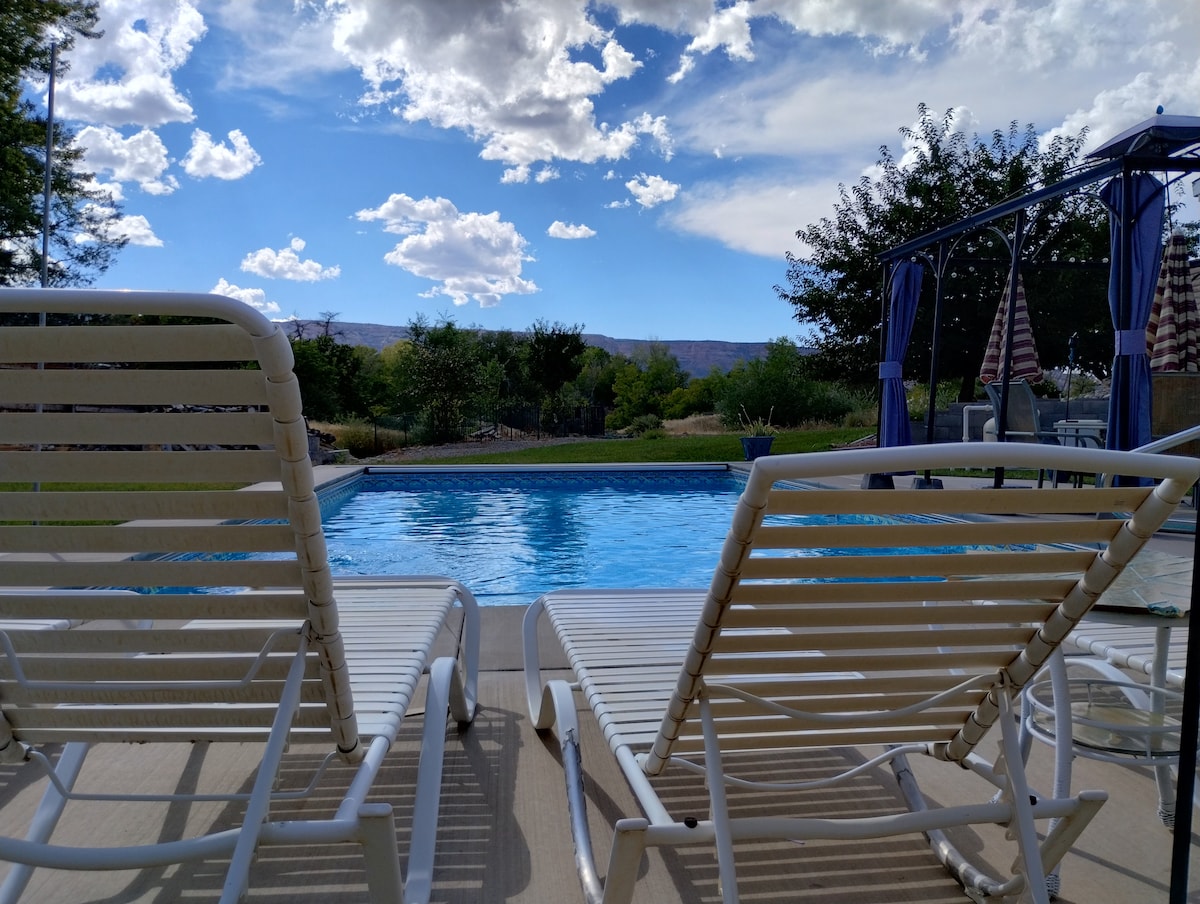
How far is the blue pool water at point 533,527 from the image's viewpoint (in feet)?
22.3

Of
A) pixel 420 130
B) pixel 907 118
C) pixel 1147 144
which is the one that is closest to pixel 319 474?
pixel 1147 144

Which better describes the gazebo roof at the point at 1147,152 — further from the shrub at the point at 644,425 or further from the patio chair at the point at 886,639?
the shrub at the point at 644,425

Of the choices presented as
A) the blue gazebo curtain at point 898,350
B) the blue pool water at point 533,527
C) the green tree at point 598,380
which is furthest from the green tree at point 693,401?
the blue gazebo curtain at point 898,350

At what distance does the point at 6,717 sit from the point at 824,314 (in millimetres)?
17451

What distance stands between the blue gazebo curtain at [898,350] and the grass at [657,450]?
5361 millimetres

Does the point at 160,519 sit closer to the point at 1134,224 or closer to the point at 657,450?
the point at 1134,224

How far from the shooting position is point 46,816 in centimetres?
145

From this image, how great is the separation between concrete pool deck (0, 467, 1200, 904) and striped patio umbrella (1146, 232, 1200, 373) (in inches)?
276

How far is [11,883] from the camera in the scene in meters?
1.38

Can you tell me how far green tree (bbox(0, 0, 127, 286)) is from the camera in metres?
12.0

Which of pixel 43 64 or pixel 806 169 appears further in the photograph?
pixel 806 169

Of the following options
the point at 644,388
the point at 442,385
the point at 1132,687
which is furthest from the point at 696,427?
the point at 1132,687

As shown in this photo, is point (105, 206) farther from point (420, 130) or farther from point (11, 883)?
point (11, 883)

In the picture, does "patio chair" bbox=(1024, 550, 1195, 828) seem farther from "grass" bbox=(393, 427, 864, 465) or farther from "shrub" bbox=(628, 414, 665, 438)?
"shrub" bbox=(628, 414, 665, 438)
